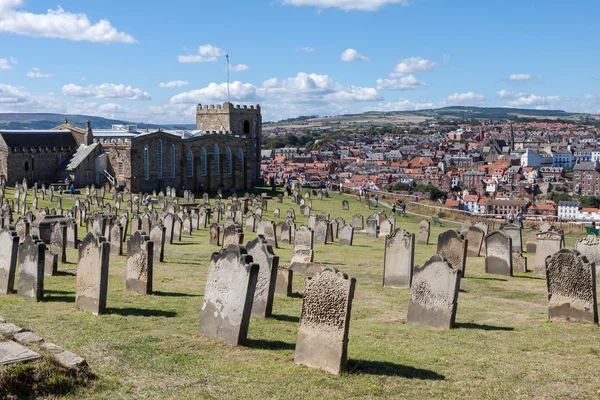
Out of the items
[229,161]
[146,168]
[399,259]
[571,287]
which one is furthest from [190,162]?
[571,287]

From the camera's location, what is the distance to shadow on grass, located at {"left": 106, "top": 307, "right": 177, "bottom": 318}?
1339cm

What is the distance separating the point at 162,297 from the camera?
1555 centimetres

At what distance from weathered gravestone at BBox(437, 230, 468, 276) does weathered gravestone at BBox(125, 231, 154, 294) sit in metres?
8.99

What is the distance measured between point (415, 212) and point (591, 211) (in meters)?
55.6

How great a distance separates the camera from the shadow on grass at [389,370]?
9.82 metres

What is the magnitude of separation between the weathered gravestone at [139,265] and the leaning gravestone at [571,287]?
27.0ft

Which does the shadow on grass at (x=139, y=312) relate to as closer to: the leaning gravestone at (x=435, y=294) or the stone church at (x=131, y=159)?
the leaning gravestone at (x=435, y=294)

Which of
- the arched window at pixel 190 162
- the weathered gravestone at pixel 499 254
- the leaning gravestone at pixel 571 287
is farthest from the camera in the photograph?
the arched window at pixel 190 162

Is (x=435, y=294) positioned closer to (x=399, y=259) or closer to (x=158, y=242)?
(x=399, y=259)

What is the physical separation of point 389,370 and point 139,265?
295 inches

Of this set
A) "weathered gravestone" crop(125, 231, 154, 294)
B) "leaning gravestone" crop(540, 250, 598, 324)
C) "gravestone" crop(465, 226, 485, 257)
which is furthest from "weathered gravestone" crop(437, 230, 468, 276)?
"weathered gravestone" crop(125, 231, 154, 294)

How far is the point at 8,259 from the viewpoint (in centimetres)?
1494

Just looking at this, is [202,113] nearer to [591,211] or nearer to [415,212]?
[415,212]

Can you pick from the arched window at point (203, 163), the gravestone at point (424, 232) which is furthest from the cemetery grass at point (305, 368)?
the arched window at point (203, 163)
